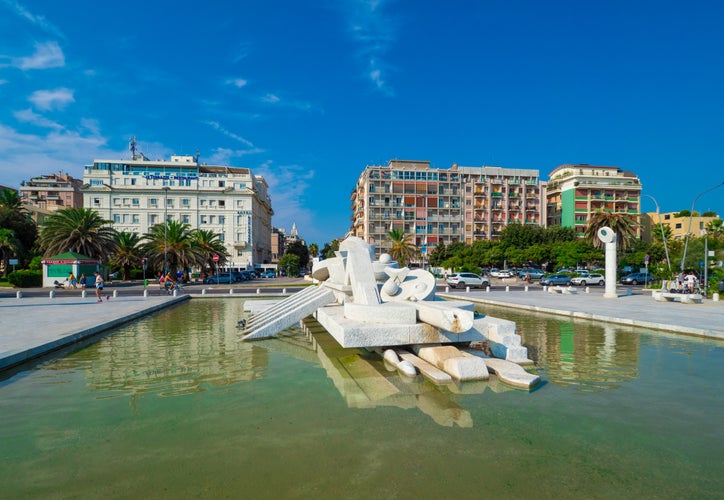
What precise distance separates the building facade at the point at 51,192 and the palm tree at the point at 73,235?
156 ft

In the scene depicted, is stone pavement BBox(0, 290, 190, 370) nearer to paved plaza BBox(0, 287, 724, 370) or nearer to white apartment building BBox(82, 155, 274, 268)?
paved plaza BBox(0, 287, 724, 370)

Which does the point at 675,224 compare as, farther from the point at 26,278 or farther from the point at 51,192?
the point at 51,192

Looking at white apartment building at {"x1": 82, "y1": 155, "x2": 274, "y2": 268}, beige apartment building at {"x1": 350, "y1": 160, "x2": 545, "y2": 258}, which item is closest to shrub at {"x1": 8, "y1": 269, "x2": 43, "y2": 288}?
white apartment building at {"x1": 82, "y1": 155, "x2": 274, "y2": 268}

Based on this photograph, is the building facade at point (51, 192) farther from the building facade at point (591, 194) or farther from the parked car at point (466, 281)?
the building facade at point (591, 194)

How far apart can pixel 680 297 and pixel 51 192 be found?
106 metres

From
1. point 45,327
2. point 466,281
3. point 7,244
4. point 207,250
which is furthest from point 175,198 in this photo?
point 45,327

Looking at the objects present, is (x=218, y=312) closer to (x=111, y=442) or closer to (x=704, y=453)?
(x=111, y=442)

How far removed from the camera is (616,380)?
7.83 meters

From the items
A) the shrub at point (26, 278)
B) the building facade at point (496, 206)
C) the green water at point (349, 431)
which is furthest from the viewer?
the building facade at point (496, 206)

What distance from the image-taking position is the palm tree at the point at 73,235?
148 ft

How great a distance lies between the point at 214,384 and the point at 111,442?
250 centimetres

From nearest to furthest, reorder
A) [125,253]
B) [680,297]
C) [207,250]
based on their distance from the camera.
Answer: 1. [680,297]
2. [125,253]
3. [207,250]

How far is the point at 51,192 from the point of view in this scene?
8825 cm

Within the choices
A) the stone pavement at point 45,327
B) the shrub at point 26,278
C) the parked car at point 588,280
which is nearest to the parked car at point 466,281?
the parked car at point 588,280
